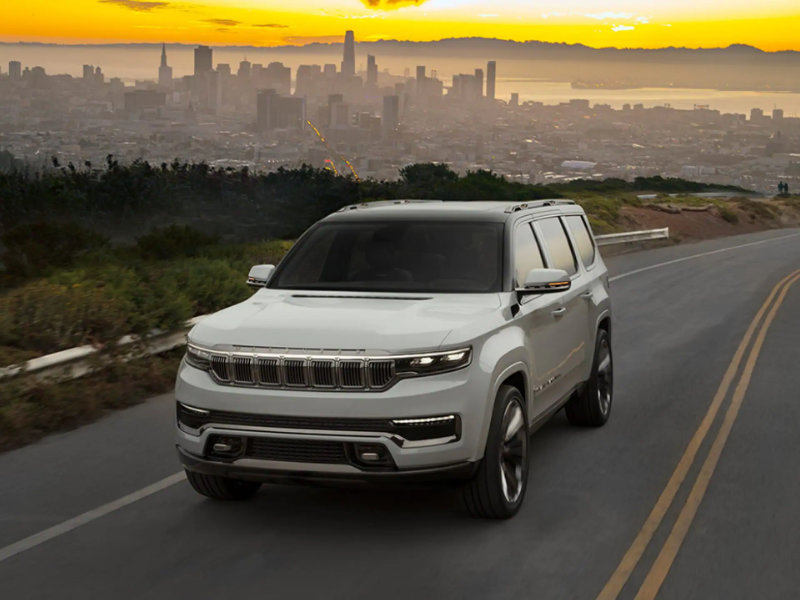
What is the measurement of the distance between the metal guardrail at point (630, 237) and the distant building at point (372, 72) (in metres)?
93.7

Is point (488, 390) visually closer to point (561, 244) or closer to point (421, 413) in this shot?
point (421, 413)

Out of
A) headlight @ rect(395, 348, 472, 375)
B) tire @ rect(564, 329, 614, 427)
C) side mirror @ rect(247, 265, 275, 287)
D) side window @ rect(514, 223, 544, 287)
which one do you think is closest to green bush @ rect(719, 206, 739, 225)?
tire @ rect(564, 329, 614, 427)

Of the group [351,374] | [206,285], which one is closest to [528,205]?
[351,374]

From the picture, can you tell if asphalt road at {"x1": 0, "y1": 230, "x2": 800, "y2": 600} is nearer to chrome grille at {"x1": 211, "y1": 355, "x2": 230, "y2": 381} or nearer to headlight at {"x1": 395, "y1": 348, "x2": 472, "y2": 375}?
headlight at {"x1": 395, "y1": 348, "x2": 472, "y2": 375}

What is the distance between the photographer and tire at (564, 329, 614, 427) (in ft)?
31.1

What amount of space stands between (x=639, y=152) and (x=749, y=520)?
124m

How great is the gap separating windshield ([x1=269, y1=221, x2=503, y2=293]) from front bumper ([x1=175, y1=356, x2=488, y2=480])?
1388mm

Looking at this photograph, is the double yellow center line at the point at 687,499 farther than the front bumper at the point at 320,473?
No

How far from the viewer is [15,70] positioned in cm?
9356

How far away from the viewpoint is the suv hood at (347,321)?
246 inches

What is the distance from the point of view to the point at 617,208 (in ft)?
162

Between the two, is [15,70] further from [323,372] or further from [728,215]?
[323,372]

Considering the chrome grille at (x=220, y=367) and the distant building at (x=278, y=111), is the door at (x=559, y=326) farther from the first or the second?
the distant building at (x=278, y=111)

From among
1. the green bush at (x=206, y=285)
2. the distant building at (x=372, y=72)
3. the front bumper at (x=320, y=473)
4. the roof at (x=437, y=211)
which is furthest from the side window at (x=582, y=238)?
the distant building at (x=372, y=72)
